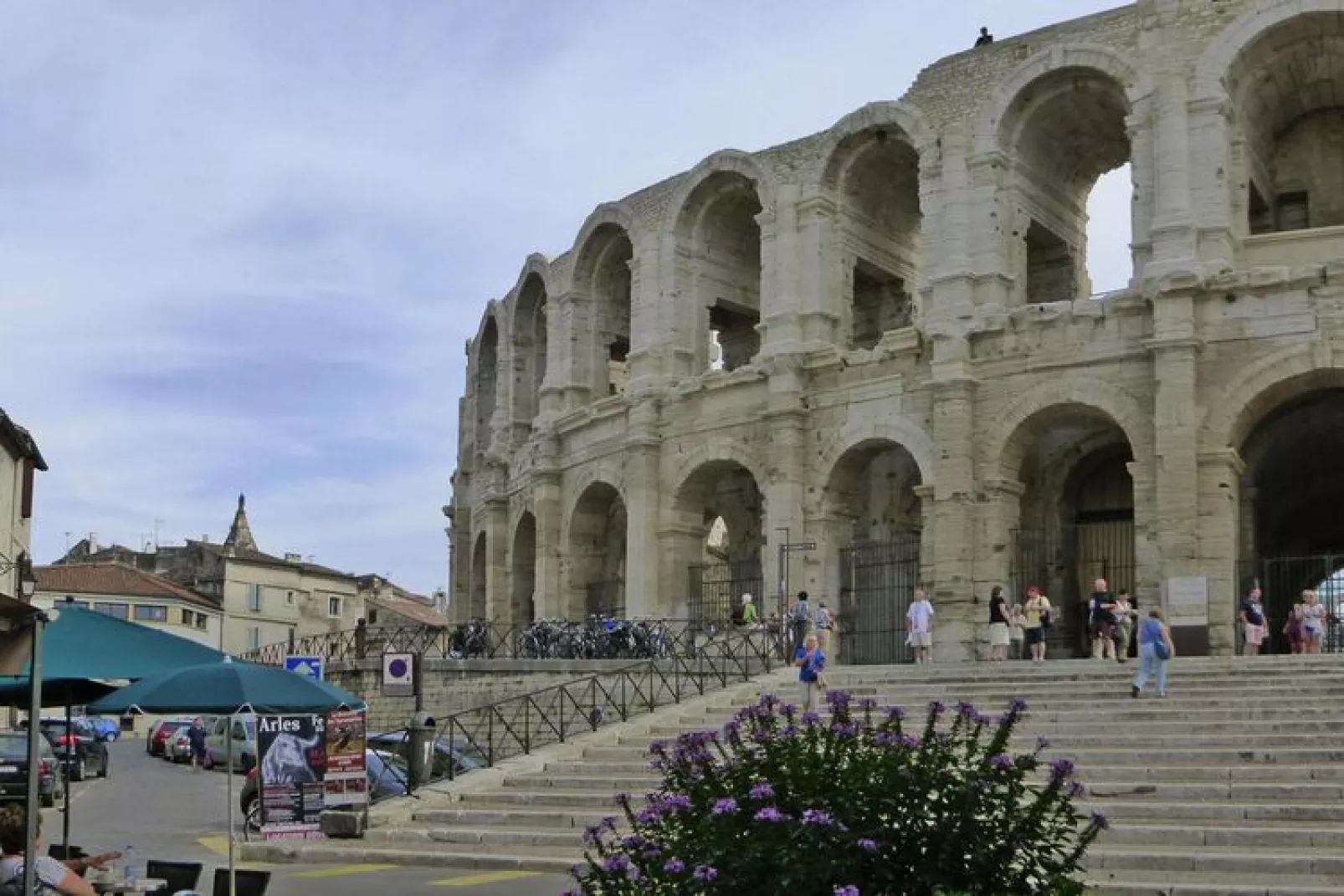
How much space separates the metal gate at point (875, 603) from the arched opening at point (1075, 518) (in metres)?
2.15

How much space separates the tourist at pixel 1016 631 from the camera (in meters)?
24.6

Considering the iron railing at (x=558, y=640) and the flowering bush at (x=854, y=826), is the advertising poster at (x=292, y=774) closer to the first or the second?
the iron railing at (x=558, y=640)

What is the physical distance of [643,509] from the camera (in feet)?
104

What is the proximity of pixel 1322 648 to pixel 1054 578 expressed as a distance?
5016mm

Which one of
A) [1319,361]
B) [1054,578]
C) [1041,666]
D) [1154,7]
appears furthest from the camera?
[1054,578]

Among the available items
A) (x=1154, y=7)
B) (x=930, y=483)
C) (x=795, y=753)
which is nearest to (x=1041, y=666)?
(x=930, y=483)

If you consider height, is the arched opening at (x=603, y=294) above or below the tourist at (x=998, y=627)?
above

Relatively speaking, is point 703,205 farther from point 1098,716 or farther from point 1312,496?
point 1098,716

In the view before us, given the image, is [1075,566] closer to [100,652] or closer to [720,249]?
[720,249]

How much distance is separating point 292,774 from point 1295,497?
22037mm

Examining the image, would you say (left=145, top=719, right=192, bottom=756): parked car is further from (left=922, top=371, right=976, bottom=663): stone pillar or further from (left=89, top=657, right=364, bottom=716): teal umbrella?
(left=89, top=657, right=364, bottom=716): teal umbrella

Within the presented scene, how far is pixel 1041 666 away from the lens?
70.0ft

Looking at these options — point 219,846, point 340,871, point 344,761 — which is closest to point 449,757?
point 344,761

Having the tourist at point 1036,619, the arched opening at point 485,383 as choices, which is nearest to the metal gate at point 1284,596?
the tourist at point 1036,619
